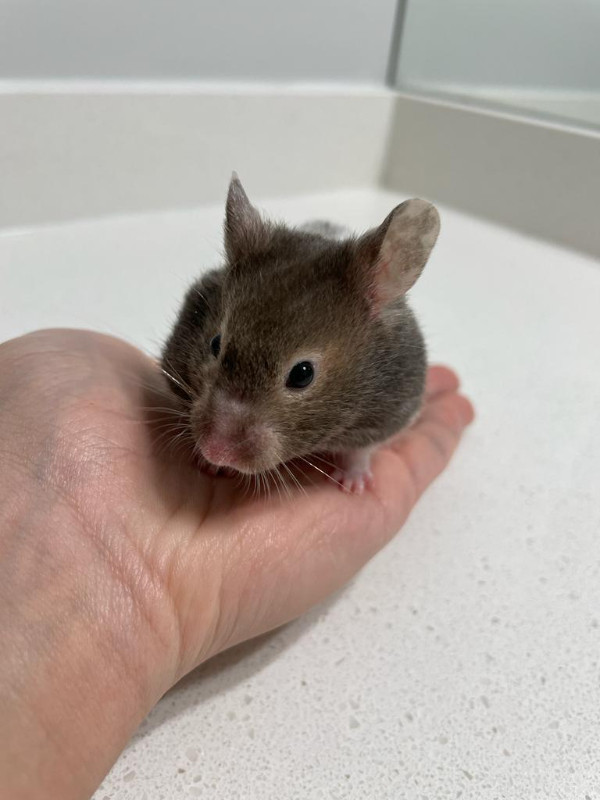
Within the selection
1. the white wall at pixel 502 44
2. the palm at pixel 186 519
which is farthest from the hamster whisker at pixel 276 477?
the white wall at pixel 502 44

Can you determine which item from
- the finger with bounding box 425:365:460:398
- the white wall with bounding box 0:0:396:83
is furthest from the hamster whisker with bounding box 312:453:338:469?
the white wall with bounding box 0:0:396:83

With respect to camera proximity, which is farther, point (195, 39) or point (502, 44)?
point (502, 44)

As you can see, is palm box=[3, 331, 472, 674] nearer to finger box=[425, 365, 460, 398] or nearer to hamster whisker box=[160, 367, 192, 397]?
hamster whisker box=[160, 367, 192, 397]

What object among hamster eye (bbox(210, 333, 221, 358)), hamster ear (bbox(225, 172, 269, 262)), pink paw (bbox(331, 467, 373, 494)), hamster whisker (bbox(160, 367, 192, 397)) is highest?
hamster ear (bbox(225, 172, 269, 262))

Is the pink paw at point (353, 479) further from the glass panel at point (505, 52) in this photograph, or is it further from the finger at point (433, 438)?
the glass panel at point (505, 52)

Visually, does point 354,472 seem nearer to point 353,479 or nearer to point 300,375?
point 353,479

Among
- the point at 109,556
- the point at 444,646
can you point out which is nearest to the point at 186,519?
the point at 109,556

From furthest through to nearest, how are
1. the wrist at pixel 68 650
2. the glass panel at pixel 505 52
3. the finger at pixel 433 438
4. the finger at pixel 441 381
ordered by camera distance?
the glass panel at pixel 505 52 < the finger at pixel 441 381 < the finger at pixel 433 438 < the wrist at pixel 68 650
